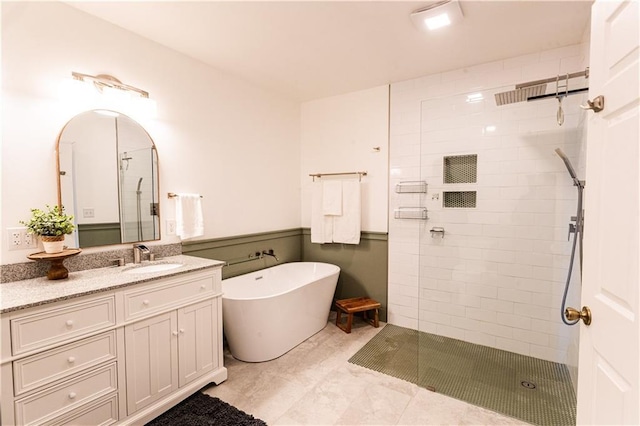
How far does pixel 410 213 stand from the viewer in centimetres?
320

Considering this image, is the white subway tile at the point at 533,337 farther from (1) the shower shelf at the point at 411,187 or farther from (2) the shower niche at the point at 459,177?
(1) the shower shelf at the point at 411,187

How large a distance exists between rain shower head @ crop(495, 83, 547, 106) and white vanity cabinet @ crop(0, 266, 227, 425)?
253 centimetres

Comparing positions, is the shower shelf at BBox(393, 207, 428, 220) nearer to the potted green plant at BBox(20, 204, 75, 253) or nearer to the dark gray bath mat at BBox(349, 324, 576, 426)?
the dark gray bath mat at BBox(349, 324, 576, 426)

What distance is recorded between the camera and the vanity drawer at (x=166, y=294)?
5.87 feet

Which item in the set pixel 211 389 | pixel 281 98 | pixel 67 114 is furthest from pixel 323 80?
pixel 211 389

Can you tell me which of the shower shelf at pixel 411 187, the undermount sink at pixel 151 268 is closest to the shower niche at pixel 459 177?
the shower shelf at pixel 411 187

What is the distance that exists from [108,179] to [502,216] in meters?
2.99

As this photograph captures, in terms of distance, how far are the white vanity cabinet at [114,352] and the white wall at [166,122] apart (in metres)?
0.61

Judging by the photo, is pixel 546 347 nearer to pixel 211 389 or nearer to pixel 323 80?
pixel 211 389

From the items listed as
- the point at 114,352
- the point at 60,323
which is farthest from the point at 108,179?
the point at 114,352

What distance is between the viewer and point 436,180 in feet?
9.49

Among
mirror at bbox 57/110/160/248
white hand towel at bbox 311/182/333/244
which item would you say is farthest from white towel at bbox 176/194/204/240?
white hand towel at bbox 311/182/333/244

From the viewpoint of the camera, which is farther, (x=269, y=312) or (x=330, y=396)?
(x=269, y=312)

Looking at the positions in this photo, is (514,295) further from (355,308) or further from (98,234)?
(98,234)
